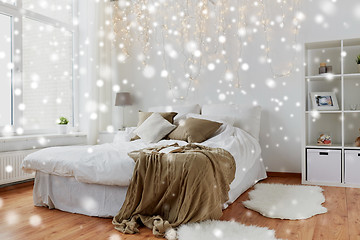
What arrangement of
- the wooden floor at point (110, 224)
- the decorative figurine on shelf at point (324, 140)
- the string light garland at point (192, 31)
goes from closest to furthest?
the wooden floor at point (110, 224) < the decorative figurine on shelf at point (324, 140) < the string light garland at point (192, 31)

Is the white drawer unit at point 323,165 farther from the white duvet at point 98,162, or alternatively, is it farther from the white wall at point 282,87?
the white duvet at point 98,162

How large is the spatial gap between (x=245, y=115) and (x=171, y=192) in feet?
6.36

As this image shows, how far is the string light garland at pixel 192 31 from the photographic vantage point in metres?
4.20

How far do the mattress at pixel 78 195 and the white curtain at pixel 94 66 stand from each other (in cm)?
190

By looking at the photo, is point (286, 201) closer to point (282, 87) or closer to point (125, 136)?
point (282, 87)

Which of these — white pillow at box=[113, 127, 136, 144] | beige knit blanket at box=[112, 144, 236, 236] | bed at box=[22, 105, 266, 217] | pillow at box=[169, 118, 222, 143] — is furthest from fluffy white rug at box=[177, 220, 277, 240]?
white pillow at box=[113, 127, 136, 144]

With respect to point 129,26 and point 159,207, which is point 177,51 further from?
point 159,207

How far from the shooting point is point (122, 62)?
4984 millimetres

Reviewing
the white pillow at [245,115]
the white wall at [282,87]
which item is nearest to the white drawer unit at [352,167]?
the white wall at [282,87]

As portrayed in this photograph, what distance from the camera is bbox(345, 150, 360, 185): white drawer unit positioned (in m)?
3.43

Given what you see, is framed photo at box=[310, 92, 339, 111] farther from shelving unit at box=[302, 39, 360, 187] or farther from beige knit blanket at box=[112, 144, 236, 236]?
beige knit blanket at box=[112, 144, 236, 236]

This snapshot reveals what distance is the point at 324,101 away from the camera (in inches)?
146

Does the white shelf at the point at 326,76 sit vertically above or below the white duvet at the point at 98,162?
above

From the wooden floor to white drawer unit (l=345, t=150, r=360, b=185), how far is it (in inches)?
19.5
